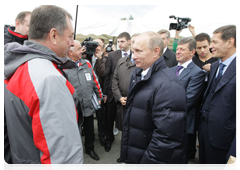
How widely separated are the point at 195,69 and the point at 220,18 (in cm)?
315

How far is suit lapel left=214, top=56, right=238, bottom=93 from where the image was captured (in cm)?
162

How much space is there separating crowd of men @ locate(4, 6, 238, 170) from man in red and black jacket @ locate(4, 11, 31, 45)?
0.5 inches

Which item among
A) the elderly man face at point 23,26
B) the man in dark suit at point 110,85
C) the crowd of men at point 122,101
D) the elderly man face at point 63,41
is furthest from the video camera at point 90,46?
the elderly man face at point 63,41

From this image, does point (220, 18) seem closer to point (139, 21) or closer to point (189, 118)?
point (139, 21)

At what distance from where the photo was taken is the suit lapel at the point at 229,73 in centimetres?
162

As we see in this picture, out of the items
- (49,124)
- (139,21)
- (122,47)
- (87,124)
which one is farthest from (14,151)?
(139,21)

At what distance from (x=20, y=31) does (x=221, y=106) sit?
2925mm

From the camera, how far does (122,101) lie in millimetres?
2594

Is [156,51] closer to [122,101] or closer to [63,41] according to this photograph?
[63,41]

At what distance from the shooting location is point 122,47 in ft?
11.3

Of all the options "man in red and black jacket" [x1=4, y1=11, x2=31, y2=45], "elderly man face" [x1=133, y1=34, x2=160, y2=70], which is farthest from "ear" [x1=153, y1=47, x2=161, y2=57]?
"man in red and black jacket" [x1=4, y1=11, x2=31, y2=45]

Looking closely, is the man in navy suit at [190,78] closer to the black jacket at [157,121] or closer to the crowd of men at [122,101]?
the crowd of men at [122,101]

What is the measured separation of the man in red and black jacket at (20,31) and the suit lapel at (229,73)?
267 cm

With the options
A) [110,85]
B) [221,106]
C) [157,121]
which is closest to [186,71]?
[221,106]
